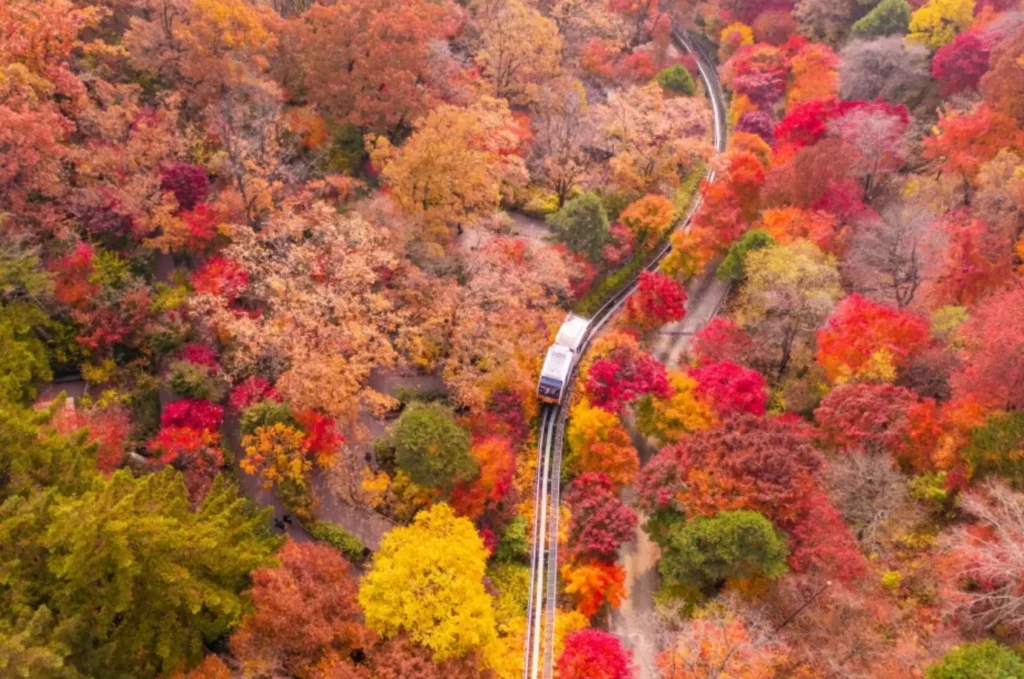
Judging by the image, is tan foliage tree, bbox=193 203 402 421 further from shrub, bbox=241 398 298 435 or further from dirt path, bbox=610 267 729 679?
dirt path, bbox=610 267 729 679

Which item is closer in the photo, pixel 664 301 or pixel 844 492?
pixel 844 492

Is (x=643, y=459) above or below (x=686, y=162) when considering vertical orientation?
below

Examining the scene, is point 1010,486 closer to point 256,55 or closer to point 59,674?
point 59,674

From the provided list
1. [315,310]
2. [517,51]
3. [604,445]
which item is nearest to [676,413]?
[604,445]

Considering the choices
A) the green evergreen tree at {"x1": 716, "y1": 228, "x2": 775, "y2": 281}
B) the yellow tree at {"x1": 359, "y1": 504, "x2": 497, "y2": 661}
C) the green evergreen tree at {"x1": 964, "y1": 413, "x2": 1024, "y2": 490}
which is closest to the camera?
the yellow tree at {"x1": 359, "y1": 504, "x2": 497, "y2": 661}

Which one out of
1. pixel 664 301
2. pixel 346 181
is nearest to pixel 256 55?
pixel 346 181

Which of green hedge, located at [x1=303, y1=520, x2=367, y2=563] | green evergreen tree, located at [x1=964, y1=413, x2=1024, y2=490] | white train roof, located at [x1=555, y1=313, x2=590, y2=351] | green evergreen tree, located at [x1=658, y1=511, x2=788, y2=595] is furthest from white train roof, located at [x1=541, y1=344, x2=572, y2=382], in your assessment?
green evergreen tree, located at [x1=964, y1=413, x2=1024, y2=490]

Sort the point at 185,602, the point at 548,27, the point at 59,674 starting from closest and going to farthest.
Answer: the point at 59,674 → the point at 185,602 → the point at 548,27

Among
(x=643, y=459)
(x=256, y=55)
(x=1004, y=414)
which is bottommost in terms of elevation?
(x=643, y=459)
